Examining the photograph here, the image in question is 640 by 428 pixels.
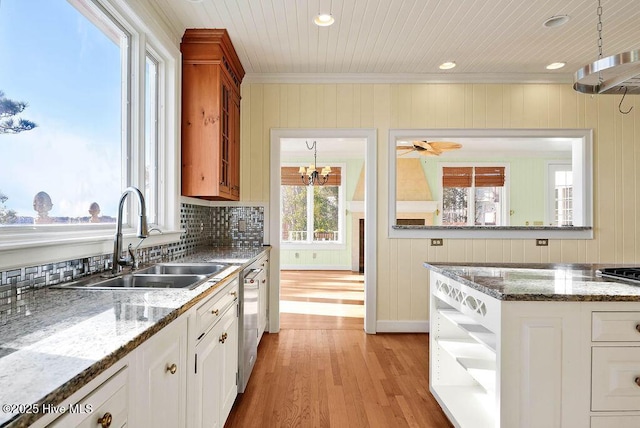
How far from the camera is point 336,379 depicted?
259 centimetres

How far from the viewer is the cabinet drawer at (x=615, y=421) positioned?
139 cm

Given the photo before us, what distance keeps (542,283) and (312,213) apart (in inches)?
258

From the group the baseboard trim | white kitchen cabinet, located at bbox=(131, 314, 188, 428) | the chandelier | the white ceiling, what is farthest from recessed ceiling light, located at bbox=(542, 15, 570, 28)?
the chandelier

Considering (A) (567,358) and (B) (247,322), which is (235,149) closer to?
(B) (247,322)

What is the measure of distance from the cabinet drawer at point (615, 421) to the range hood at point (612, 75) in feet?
4.90

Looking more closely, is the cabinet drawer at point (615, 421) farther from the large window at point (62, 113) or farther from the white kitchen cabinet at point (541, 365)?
the large window at point (62, 113)

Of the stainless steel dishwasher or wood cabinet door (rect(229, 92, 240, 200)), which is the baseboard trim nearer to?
the stainless steel dishwasher

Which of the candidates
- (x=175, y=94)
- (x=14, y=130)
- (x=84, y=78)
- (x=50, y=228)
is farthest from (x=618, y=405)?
(x=175, y=94)

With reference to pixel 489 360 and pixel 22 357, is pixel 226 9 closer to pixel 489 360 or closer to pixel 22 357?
pixel 22 357

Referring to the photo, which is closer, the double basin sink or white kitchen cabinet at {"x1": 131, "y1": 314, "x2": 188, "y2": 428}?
white kitchen cabinet at {"x1": 131, "y1": 314, "x2": 188, "y2": 428}

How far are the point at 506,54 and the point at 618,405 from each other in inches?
119

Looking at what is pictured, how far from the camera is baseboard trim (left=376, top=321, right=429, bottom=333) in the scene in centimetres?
368

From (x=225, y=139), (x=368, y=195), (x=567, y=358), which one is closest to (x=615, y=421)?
(x=567, y=358)

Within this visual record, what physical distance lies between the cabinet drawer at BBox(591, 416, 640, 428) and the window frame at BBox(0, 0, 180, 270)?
230 centimetres
